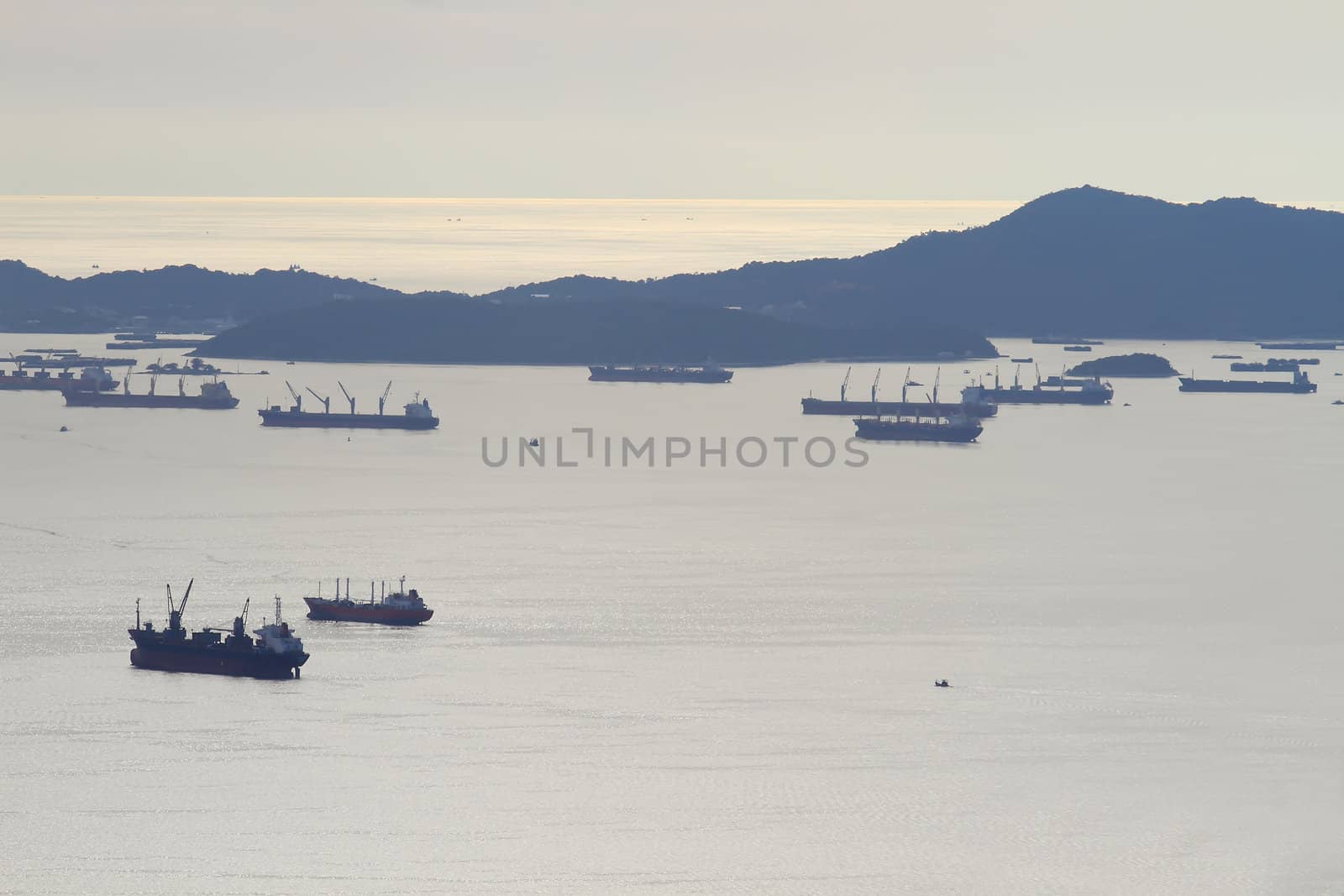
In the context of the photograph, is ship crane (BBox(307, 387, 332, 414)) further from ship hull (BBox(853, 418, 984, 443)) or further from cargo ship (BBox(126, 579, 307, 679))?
cargo ship (BBox(126, 579, 307, 679))

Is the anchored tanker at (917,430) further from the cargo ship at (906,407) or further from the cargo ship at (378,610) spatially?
the cargo ship at (378,610)

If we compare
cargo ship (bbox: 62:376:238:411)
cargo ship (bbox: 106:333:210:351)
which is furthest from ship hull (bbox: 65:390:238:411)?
cargo ship (bbox: 106:333:210:351)

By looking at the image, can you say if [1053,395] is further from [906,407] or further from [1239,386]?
[906,407]

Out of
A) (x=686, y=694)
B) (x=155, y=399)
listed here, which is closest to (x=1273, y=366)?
(x=155, y=399)

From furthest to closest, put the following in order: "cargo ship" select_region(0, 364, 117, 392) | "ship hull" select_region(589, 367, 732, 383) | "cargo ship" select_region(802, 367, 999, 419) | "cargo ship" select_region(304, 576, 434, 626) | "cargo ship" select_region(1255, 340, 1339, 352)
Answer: "cargo ship" select_region(1255, 340, 1339, 352) → "ship hull" select_region(589, 367, 732, 383) → "cargo ship" select_region(0, 364, 117, 392) → "cargo ship" select_region(802, 367, 999, 419) → "cargo ship" select_region(304, 576, 434, 626)

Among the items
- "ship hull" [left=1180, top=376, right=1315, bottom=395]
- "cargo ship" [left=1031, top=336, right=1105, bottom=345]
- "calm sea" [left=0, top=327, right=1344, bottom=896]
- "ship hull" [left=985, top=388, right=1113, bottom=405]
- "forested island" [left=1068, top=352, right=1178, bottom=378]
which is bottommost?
"calm sea" [left=0, top=327, right=1344, bottom=896]

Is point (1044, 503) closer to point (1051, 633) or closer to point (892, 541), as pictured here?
point (892, 541)
